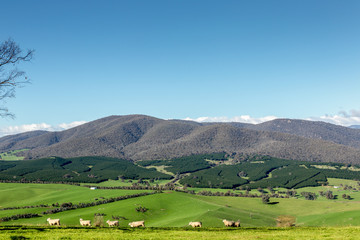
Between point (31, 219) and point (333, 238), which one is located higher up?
point (333, 238)

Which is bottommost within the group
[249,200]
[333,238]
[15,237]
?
[249,200]

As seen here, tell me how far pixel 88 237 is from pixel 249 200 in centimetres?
13268

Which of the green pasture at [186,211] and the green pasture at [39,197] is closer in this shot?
the green pasture at [186,211]

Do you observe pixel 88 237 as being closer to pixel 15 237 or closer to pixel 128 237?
pixel 128 237

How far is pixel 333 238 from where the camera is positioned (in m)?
23.0

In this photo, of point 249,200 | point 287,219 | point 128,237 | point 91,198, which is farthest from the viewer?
point 249,200

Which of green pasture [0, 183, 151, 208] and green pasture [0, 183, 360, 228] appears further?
green pasture [0, 183, 151, 208]

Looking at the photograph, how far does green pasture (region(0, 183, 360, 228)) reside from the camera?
78875mm

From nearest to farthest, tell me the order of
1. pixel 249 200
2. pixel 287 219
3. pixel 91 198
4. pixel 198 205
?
pixel 287 219 < pixel 198 205 < pixel 91 198 < pixel 249 200

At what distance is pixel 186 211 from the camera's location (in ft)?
314

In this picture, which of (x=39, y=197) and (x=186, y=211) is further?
(x=39, y=197)

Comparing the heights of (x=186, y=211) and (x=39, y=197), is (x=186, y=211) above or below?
above

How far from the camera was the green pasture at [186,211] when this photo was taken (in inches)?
3105

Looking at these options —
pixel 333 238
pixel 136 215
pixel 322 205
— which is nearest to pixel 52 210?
pixel 136 215
